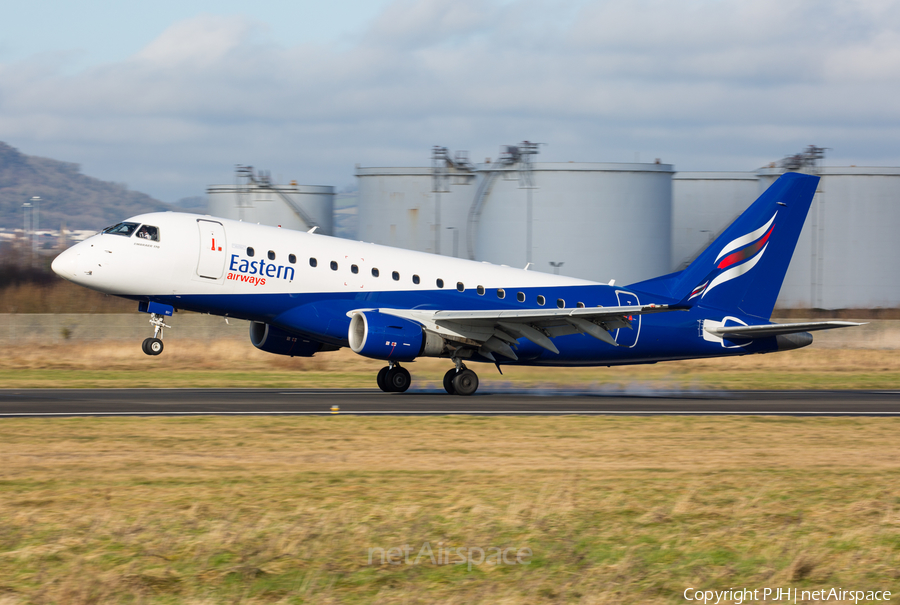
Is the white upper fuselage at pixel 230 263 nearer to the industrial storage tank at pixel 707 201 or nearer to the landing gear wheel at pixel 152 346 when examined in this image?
the landing gear wheel at pixel 152 346

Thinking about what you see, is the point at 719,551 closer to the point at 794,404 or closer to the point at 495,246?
the point at 794,404

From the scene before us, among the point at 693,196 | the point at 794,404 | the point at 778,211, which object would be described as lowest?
the point at 794,404

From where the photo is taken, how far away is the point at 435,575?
29.1 feet

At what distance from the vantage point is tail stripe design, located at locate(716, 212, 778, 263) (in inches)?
1136

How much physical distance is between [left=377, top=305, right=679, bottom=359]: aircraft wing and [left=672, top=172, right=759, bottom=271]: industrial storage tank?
110 ft

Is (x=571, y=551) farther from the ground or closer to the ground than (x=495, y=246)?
closer to the ground

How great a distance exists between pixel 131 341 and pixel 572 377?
26.2 m

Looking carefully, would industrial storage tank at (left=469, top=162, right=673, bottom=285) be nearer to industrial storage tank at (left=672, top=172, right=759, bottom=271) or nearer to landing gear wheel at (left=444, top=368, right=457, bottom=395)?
industrial storage tank at (left=672, top=172, right=759, bottom=271)

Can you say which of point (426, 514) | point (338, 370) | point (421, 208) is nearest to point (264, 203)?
point (421, 208)

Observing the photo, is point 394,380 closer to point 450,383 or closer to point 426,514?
point 450,383

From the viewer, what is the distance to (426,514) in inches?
435

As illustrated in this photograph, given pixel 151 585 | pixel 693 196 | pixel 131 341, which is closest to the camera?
pixel 151 585

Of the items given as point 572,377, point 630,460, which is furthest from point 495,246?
point 630,460

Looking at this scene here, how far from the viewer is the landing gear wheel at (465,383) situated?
26203 millimetres
